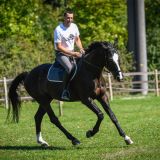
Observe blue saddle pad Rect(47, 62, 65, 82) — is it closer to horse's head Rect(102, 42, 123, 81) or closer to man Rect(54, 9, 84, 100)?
man Rect(54, 9, 84, 100)

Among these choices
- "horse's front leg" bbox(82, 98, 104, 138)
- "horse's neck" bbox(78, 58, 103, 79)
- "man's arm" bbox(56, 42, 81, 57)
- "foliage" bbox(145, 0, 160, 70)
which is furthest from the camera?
→ "foliage" bbox(145, 0, 160, 70)

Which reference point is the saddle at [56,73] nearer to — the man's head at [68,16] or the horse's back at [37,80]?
the horse's back at [37,80]

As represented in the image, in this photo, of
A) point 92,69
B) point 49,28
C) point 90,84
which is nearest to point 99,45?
point 92,69

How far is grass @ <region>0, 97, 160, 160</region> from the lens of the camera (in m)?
12.5

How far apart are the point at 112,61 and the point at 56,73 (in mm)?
1777

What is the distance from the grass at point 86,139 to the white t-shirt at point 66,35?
2.29m

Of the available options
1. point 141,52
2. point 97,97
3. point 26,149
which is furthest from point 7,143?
point 141,52

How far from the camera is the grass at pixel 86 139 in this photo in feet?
41.0

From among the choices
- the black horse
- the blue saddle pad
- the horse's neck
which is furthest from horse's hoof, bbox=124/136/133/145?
the blue saddle pad

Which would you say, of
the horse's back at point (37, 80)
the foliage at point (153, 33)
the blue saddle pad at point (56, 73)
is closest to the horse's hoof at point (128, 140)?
the blue saddle pad at point (56, 73)

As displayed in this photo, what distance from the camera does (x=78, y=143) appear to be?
45.8 feet

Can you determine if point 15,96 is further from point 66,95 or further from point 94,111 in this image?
point 94,111

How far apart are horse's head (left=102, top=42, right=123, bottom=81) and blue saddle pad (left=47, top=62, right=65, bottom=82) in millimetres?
1418

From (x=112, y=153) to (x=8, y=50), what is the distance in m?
21.5
